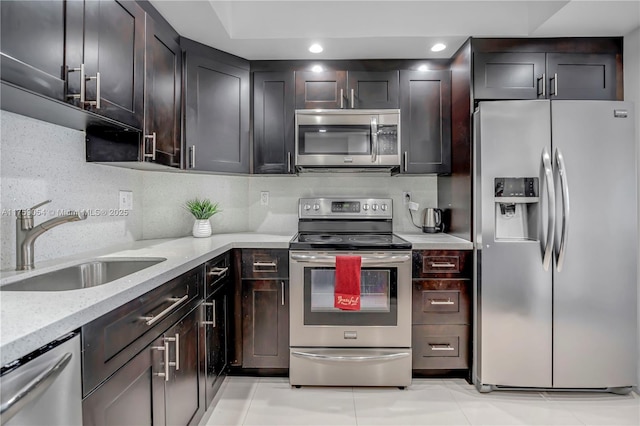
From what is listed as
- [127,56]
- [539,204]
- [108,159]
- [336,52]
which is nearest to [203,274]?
[108,159]

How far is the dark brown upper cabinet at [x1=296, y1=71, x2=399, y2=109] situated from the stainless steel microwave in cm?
15

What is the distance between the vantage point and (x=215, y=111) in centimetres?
234

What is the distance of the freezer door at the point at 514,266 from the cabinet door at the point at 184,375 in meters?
1.63

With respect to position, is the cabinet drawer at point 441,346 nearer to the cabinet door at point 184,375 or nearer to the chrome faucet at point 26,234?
the cabinet door at point 184,375

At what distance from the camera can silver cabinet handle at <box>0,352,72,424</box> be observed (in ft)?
2.09

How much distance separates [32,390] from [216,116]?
1956 millimetres

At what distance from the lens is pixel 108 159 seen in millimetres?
1759

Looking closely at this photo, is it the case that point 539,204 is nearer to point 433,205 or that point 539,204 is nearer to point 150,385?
point 433,205

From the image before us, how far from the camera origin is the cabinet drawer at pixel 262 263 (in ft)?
7.23

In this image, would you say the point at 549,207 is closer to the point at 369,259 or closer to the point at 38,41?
the point at 369,259

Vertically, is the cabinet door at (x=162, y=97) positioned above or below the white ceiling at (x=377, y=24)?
below

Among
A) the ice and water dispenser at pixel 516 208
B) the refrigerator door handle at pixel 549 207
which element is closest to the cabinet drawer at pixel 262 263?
the ice and water dispenser at pixel 516 208

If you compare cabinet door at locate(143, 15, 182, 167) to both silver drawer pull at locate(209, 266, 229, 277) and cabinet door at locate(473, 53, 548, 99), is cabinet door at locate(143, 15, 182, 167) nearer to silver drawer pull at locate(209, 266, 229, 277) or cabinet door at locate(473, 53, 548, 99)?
silver drawer pull at locate(209, 266, 229, 277)

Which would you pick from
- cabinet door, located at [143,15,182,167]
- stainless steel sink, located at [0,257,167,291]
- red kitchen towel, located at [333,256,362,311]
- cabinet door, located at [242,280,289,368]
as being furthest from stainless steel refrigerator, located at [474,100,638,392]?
stainless steel sink, located at [0,257,167,291]
